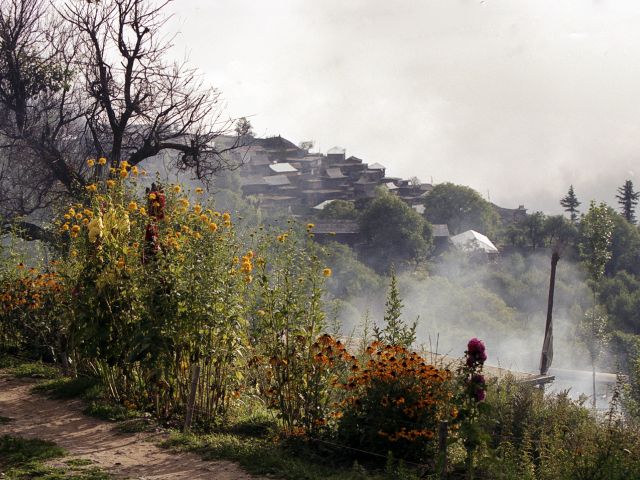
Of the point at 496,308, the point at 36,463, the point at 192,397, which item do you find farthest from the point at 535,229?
the point at 36,463

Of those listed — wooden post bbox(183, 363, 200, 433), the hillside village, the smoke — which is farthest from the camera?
the hillside village

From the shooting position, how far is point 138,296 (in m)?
6.23

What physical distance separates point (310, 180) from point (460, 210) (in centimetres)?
1761

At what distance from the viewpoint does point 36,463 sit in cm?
508

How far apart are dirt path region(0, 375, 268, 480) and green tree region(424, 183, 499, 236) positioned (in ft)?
171

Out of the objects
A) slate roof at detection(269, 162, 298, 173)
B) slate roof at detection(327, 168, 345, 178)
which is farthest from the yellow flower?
slate roof at detection(327, 168, 345, 178)

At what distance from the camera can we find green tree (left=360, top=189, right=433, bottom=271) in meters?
45.2

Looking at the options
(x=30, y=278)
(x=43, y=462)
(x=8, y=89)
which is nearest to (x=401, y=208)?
(x=8, y=89)

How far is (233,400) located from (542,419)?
3.15 metres

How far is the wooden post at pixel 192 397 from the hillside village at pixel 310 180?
50.5 meters

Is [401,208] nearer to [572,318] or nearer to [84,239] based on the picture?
[572,318]

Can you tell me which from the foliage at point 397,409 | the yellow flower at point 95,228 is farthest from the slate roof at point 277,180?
the foliage at point 397,409

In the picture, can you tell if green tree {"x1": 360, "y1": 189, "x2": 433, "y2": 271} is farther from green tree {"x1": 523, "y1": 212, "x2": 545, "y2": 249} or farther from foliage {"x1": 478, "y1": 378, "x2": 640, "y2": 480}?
foliage {"x1": 478, "y1": 378, "x2": 640, "y2": 480}

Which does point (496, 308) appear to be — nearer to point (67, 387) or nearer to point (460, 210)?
point (460, 210)
